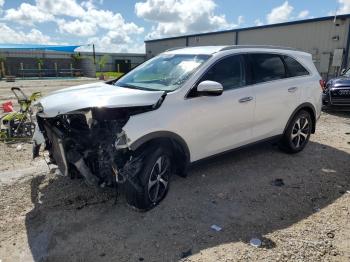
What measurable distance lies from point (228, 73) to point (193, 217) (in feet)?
6.48

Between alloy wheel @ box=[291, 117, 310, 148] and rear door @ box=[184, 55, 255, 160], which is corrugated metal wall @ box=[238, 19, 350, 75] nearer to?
alloy wheel @ box=[291, 117, 310, 148]

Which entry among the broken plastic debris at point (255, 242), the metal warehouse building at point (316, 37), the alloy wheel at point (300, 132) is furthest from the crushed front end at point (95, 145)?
the metal warehouse building at point (316, 37)

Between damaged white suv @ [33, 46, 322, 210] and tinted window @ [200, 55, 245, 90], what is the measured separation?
0.04ft

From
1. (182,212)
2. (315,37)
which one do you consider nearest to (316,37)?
(315,37)

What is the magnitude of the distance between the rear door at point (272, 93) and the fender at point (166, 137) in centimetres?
134

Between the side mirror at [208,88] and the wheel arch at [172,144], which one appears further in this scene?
the side mirror at [208,88]

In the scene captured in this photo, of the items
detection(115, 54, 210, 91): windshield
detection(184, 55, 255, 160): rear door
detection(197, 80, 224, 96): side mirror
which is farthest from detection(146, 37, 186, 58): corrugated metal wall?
detection(197, 80, 224, 96): side mirror

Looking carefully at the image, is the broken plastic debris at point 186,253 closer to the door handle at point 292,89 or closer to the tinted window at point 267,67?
the tinted window at point 267,67

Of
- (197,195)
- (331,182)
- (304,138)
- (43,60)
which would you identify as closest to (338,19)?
(304,138)

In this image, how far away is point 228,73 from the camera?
4.27 meters

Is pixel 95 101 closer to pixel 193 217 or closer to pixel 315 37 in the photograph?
pixel 193 217

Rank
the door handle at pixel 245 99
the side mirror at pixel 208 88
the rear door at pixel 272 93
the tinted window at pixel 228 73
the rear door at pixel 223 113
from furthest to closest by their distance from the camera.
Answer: the rear door at pixel 272 93, the door handle at pixel 245 99, the tinted window at pixel 228 73, the rear door at pixel 223 113, the side mirror at pixel 208 88

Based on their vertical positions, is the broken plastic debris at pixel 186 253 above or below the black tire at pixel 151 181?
below

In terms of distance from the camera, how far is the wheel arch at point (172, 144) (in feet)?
10.9
